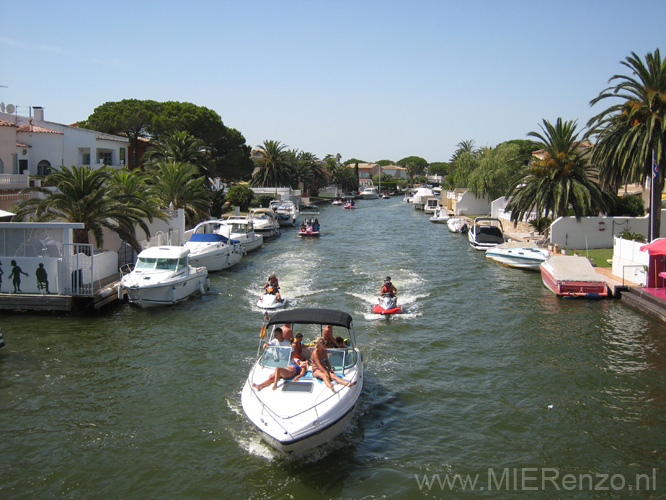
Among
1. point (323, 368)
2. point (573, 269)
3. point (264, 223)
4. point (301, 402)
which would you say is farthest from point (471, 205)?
point (301, 402)

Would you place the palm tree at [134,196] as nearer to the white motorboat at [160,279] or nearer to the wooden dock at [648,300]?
the white motorboat at [160,279]

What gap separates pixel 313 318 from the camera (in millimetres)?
14945

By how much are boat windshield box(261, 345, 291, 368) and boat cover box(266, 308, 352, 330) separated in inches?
29.5

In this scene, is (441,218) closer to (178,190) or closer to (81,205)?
(178,190)

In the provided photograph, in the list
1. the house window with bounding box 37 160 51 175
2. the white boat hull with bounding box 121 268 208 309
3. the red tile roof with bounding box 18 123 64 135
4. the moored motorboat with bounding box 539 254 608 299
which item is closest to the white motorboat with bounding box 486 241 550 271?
the moored motorboat with bounding box 539 254 608 299

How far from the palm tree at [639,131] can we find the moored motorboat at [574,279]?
24.1 ft

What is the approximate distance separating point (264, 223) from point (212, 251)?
63.5 feet

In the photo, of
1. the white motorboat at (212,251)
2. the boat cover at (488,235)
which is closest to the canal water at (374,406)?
the white motorboat at (212,251)

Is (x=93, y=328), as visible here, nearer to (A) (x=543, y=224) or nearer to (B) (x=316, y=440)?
(B) (x=316, y=440)

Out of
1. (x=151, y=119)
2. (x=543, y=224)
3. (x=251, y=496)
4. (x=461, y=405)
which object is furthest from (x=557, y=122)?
(x=151, y=119)

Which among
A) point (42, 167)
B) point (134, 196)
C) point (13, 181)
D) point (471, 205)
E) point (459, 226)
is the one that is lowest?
point (459, 226)

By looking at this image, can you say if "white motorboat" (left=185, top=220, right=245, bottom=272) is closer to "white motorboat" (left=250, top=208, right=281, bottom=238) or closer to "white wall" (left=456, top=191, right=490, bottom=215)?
"white motorboat" (left=250, top=208, right=281, bottom=238)

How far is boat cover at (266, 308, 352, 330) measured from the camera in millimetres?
14828

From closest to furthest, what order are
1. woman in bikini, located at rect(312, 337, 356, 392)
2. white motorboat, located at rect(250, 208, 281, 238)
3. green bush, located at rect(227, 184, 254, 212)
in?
woman in bikini, located at rect(312, 337, 356, 392), white motorboat, located at rect(250, 208, 281, 238), green bush, located at rect(227, 184, 254, 212)
